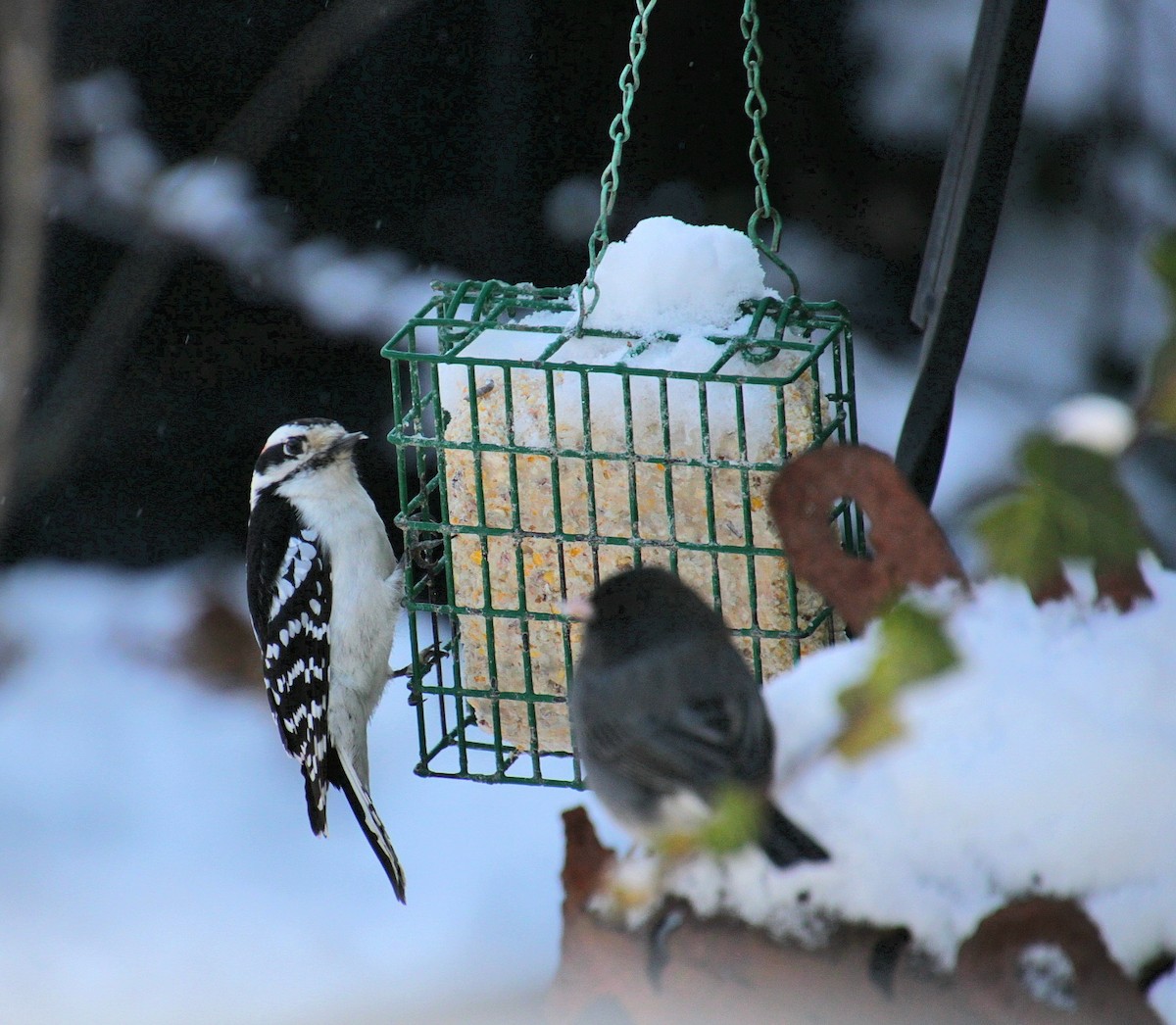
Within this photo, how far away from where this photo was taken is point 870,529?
1.71 meters

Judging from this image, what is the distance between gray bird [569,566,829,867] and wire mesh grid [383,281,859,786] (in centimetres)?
53

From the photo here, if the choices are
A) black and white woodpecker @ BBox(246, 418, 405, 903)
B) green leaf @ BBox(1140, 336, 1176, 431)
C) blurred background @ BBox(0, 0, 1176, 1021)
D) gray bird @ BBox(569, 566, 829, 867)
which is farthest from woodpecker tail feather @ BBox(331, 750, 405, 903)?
green leaf @ BBox(1140, 336, 1176, 431)

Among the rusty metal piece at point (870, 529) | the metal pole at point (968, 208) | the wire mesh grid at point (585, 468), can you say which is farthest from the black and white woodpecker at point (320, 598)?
the rusty metal piece at point (870, 529)

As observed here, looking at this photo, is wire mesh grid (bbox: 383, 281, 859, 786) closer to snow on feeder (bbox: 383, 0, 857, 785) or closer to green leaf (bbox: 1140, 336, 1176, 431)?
snow on feeder (bbox: 383, 0, 857, 785)

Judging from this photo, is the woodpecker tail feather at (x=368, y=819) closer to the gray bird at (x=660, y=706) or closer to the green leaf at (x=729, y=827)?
the gray bird at (x=660, y=706)

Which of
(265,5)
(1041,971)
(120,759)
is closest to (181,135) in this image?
(265,5)

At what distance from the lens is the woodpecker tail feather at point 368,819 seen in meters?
3.75

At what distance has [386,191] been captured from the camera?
5629mm

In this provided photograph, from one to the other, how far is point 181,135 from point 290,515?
103 inches

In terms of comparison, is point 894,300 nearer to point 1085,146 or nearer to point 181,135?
point 1085,146

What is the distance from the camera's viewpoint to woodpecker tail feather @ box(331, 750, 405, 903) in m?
3.75

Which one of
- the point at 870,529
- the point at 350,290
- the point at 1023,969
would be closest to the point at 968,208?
the point at 870,529

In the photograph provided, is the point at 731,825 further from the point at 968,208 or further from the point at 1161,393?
the point at 968,208

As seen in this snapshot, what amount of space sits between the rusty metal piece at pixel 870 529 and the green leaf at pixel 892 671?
951 mm
